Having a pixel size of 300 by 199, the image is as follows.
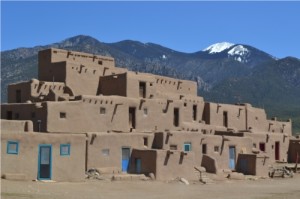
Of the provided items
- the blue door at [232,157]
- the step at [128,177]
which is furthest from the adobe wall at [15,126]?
the blue door at [232,157]

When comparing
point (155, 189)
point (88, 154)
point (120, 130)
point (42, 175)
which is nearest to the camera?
point (42, 175)

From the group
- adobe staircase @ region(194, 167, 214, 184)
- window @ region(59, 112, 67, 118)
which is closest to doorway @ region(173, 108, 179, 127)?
adobe staircase @ region(194, 167, 214, 184)

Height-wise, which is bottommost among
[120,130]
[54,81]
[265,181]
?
[265,181]

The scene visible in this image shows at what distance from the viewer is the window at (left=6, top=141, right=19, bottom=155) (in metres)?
27.2

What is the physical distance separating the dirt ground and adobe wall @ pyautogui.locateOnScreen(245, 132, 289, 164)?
322 inches

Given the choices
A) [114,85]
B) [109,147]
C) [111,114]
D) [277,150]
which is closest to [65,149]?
[109,147]

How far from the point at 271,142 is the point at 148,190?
23.6 meters

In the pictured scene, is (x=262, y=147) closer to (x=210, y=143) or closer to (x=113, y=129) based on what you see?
(x=210, y=143)

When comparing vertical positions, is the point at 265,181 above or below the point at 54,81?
below

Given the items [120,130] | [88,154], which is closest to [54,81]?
[120,130]

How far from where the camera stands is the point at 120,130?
39.3 m

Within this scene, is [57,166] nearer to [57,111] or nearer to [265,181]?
[57,111]

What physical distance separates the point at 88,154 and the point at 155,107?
992 centimetres

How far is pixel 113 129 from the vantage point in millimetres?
38938
